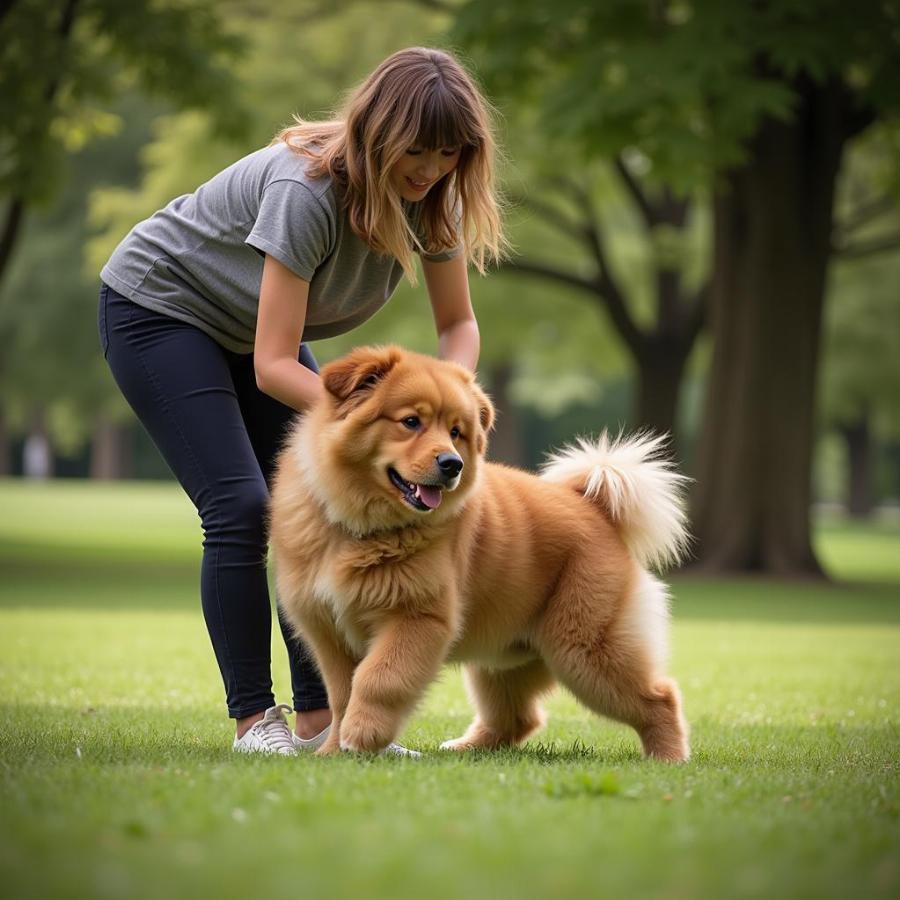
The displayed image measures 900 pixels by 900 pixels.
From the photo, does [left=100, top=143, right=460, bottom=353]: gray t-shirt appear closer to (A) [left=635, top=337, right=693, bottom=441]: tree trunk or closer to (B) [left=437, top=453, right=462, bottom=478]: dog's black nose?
(B) [left=437, top=453, right=462, bottom=478]: dog's black nose

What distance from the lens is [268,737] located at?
413 centimetres

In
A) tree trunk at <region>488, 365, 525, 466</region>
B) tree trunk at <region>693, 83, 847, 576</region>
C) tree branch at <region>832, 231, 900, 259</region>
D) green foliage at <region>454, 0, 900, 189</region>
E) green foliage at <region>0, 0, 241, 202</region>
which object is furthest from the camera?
tree trunk at <region>488, 365, 525, 466</region>

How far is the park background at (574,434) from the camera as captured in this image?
9.04ft

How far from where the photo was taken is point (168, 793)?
313cm

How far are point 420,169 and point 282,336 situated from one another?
694mm

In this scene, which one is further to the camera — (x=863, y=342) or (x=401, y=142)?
(x=863, y=342)

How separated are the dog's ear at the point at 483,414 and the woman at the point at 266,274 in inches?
11.7

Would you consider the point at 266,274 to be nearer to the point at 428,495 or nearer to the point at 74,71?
the point at 428,495

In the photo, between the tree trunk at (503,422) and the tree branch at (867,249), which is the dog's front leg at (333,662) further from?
the tree trunk at (503,422)

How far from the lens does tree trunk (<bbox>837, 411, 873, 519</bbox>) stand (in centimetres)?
3681

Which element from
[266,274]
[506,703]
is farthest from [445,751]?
[266,274]

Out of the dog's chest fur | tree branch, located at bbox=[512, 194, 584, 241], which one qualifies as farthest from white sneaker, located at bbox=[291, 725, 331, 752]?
tree branch, located at bbox=[512, 194, 584, 241]

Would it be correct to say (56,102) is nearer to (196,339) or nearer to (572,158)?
(572,158)

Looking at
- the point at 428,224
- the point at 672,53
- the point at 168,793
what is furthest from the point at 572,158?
the point at 168,793
